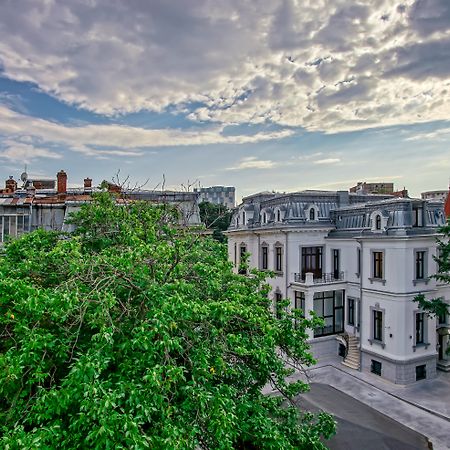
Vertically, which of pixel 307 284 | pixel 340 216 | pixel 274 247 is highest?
pixel 340 216

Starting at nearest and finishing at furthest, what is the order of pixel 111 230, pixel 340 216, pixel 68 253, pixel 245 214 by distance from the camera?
1. pixel 68 253
2. pixel 111 230
3. pixel 340 216
4. pixel 245 214

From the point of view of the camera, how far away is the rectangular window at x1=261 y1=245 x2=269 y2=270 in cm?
2427

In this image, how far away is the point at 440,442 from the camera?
541 inches

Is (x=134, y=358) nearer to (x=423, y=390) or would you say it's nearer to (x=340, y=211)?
(x=423, y=390)

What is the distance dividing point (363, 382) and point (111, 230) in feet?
49.9

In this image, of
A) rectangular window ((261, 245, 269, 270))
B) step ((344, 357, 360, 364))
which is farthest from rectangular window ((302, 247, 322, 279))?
step ((344, 357, 360, 364))

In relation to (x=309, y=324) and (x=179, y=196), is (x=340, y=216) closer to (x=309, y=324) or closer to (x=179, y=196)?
(x=179, y=196)

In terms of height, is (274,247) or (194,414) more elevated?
(274,247)

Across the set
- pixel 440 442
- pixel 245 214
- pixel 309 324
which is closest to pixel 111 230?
pixel 309 324

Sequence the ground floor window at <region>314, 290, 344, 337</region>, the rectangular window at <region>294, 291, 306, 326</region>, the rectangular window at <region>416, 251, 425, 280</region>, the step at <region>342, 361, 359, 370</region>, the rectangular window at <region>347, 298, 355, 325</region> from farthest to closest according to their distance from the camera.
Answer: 1. the ground floor window at <region>314, 290, 344, 337</region>
2. the rectangular window at <region>294, 291, 306, 326</region>
3. the rectangular window at <region>347, 298, 355, 325</region>
4. the step at <region>342, 361, 359, 370</region>
5. the rectangular window at <region>416, 251, 425, 280</region>

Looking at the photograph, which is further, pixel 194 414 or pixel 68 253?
pixel 68 253

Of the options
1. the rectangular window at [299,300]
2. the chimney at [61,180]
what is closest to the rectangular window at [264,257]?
the rectangular window at [299,300]

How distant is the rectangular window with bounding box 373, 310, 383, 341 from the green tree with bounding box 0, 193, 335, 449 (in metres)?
12.3

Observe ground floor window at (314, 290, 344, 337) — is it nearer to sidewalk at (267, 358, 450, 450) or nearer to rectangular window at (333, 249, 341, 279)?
rectangular window at (333, 249, 341, 279)
